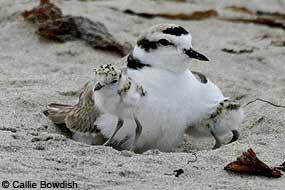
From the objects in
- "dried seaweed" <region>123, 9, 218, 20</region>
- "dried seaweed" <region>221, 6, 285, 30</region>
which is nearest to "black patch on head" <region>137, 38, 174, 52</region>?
"dried seaweed" <region>123, 9, 218, 20</region>

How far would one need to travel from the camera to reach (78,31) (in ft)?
25.1

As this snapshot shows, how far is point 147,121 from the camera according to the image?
5262 mm

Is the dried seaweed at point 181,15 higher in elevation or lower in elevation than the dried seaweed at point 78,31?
lower

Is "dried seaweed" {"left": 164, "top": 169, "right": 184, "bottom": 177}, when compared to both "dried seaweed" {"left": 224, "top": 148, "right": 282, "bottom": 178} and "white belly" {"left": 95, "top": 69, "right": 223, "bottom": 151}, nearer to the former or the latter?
"dried seaweed" {"left": 224, "top": 148, "right": 282, "bottom": 178}

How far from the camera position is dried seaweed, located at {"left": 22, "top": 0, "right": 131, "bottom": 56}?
754 centimetres

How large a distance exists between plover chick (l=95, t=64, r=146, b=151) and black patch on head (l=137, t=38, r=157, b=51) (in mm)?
331

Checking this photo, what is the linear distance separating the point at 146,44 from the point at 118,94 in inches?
23.5

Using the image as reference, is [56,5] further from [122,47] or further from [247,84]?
[247,84]

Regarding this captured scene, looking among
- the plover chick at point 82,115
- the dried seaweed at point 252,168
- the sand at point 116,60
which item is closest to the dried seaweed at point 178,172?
the sand at point 116,60

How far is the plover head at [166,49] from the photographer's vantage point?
5367 mm

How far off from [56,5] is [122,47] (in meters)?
1.21

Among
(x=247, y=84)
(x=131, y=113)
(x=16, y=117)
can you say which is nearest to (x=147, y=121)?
(x=131, y=113)

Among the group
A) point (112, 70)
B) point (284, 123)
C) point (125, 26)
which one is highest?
point (112, 70)

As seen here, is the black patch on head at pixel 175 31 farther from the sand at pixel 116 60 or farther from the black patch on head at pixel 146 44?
the sand at pixel 116 60
